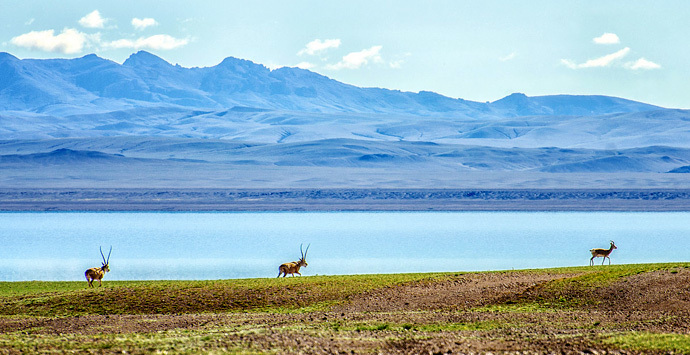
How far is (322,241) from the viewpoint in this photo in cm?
4369

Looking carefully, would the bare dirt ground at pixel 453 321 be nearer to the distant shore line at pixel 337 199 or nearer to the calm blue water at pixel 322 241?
the calm blue water at pixel 322 241

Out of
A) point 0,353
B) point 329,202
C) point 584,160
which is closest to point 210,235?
point 329,202

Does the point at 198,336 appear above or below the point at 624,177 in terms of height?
below

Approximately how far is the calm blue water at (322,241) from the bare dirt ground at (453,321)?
1264 centimetres

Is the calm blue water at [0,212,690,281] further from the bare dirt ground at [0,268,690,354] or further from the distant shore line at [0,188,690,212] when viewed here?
the bare dirt ground at [0,268,690,354]

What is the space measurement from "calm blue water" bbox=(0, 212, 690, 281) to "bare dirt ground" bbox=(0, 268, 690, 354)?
12642mm

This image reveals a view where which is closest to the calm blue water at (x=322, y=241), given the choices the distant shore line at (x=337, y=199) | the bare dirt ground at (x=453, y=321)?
the distant shore line at (x=337, y=199)

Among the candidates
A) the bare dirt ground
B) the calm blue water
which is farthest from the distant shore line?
the bare dirt ground

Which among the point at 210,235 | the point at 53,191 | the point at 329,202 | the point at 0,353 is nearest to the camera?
the point at 0,353

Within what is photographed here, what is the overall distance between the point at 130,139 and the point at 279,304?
148910 millimetres

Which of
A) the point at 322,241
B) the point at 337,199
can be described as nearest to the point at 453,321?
the point at 322,241

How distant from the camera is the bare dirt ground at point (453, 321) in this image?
420 inches

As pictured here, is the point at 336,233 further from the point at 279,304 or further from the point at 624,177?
the point at 624,177

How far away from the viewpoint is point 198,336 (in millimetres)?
11172
